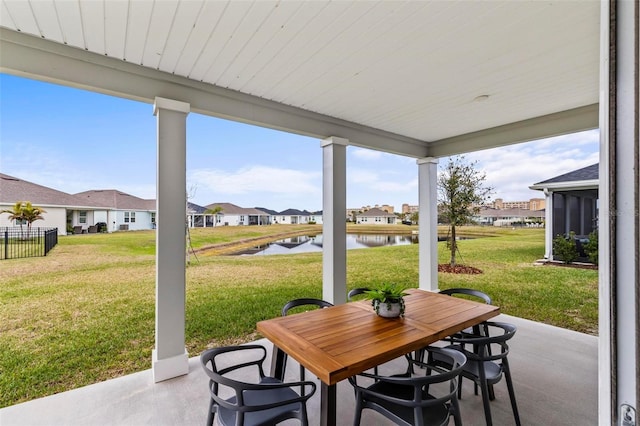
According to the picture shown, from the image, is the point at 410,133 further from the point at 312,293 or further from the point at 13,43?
the point at 13,43

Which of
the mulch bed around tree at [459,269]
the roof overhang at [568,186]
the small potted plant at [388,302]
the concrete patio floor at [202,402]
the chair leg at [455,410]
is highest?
the roof overhang at [568,186]

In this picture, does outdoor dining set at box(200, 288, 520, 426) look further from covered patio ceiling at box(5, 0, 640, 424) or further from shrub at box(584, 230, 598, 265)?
shrub at box(584, 230, 598, 265)

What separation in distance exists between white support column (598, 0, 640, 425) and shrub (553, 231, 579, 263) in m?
8.56

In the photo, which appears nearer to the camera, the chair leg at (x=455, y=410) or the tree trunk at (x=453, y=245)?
the chair leg at (x=455, y=410)

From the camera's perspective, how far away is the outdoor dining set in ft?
5.04

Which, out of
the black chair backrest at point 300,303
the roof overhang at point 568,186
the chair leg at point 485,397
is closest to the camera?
the chair leg at point 485,397

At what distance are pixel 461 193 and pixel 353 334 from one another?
583cm

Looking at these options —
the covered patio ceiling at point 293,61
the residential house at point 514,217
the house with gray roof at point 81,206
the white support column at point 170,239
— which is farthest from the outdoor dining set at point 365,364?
the residential house at point 514,217

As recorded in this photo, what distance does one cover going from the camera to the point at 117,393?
2.52 metres

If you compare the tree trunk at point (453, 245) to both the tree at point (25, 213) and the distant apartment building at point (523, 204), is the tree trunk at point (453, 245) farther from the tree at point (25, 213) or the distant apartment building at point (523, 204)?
the tree at point (25, 213)

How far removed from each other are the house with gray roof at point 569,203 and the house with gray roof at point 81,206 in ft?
29.7

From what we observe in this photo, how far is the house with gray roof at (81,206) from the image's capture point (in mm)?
3645

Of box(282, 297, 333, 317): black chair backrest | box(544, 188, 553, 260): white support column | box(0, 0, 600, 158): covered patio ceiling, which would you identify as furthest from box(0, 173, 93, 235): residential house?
box(544, 188, 553, 260): white support column

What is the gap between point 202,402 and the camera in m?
2.41
